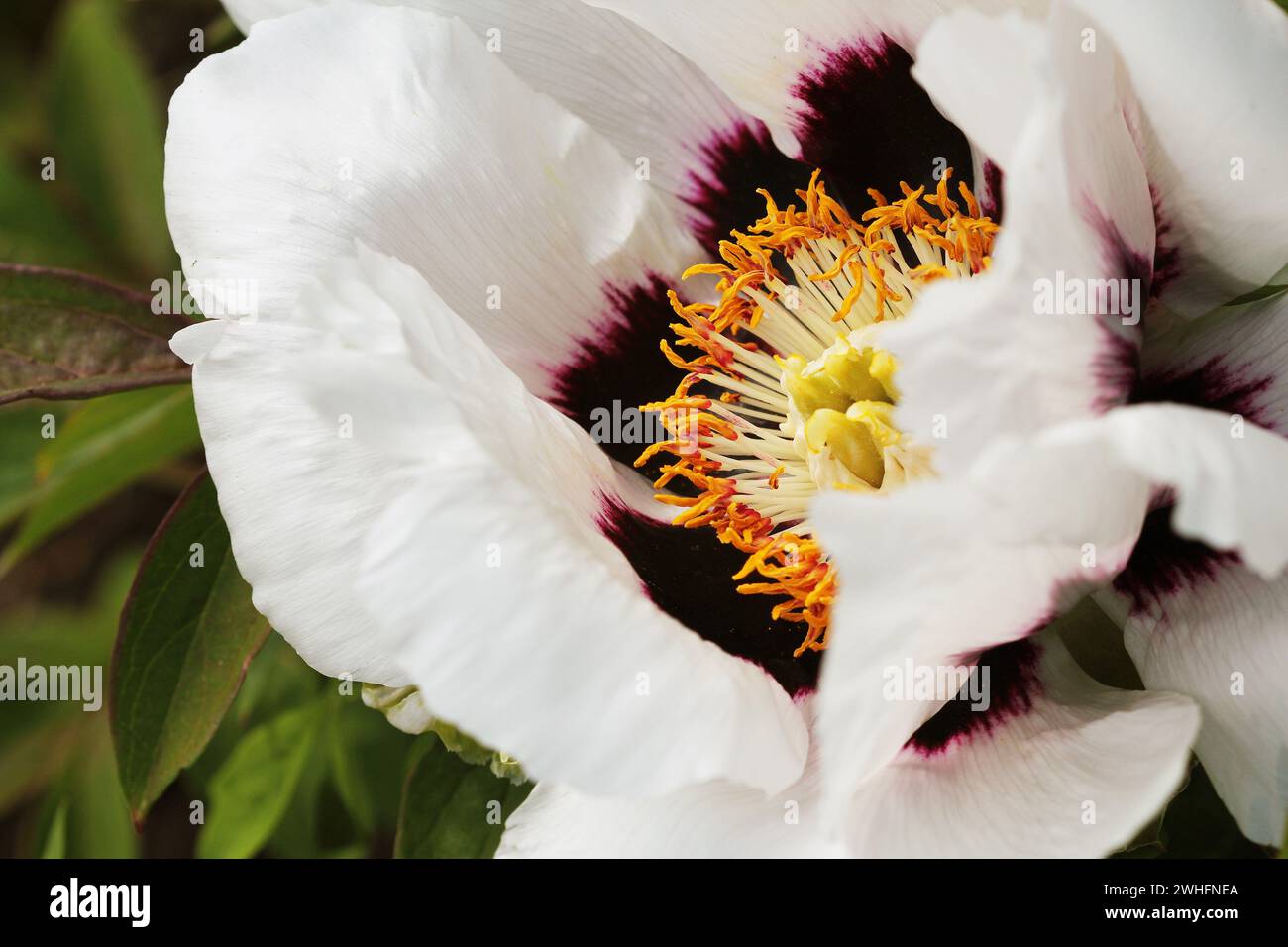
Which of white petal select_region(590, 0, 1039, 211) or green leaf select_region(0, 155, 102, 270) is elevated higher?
white petal select_region(590, 0, 1039, 211)

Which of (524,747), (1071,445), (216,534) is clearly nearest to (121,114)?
(216,534)

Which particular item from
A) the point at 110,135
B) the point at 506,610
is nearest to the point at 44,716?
the point at 110,135

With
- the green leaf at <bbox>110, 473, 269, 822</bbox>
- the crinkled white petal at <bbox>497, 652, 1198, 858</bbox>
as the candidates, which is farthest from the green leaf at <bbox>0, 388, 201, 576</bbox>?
the crinkled white petal at <bbox>497, 652, 1198, 858</bbox>

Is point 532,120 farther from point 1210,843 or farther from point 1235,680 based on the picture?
point 1210,843

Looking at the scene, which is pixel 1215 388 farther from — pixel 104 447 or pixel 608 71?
pixel 104 447
